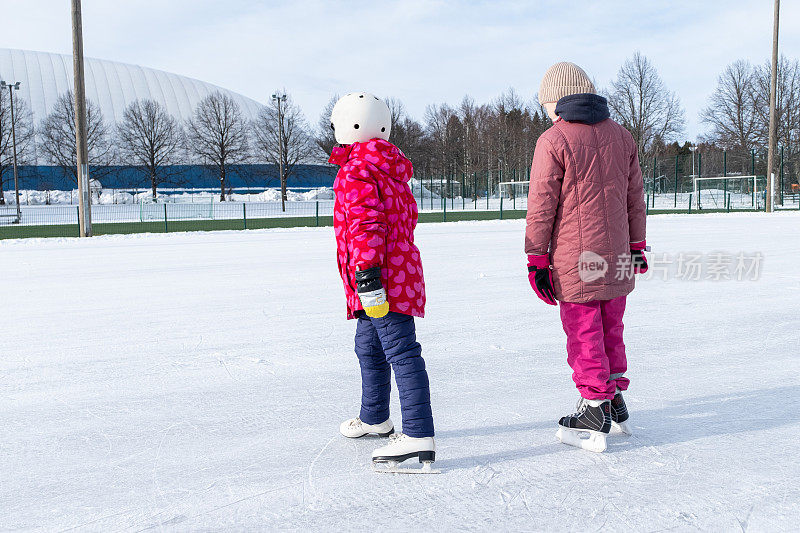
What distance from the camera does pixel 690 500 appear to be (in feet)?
7.02

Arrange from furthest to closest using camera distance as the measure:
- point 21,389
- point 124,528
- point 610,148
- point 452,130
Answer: point 452,130 < point 21,389 < point 610,148 < point 124,528

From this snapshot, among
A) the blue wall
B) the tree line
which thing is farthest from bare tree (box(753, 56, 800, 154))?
the blue wall

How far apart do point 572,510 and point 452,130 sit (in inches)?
2585

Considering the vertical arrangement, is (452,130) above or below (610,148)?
above

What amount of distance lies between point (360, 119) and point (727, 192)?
3321cm

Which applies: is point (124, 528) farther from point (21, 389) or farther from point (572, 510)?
point (21, 389)

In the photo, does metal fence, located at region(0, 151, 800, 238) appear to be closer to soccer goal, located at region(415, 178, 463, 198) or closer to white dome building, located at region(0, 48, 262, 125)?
soccer goal, located at region(415, 178, 463, 198)

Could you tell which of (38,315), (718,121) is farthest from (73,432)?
(718,121)

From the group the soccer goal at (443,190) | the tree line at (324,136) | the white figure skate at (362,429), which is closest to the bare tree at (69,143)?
the tree line at (324,136)

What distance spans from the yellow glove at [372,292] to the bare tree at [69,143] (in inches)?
2090

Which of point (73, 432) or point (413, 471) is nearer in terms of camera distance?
point (413, 471)

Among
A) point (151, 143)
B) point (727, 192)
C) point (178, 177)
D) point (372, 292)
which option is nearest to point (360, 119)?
point (372, 292)

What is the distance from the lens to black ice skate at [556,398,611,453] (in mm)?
2588

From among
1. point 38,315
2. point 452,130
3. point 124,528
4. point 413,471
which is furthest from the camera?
point 452,130
